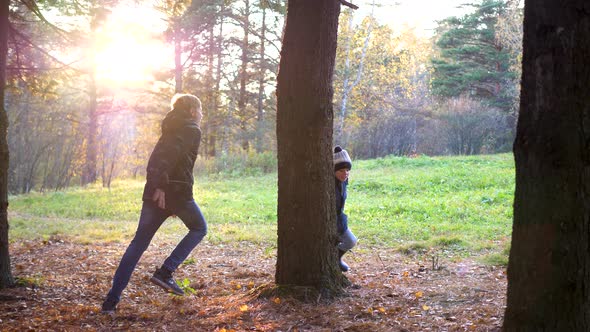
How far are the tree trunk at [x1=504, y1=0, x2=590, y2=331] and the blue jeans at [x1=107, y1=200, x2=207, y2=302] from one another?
10.8 feet

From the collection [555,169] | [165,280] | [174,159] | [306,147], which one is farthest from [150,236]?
[555,169]

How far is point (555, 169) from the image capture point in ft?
8.79

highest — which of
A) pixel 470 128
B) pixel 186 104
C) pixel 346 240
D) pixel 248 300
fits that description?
pixel 470 128

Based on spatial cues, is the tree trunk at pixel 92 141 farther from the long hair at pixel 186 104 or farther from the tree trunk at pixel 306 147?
the tree trunk at pixel 306 147

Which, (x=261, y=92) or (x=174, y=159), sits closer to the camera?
(x=174, y=159)

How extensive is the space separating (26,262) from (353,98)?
79.0 ft

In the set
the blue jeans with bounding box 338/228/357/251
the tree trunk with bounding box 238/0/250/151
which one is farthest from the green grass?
the tree trunk with bounding box 238/0/250/151

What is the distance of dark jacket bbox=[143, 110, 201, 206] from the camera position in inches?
199

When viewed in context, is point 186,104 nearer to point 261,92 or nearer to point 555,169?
point 555,169

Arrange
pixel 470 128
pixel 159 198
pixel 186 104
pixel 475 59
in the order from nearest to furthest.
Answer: pixel 159 198 < pixel 186 104 < pixel 470 128 < pixel 475 59

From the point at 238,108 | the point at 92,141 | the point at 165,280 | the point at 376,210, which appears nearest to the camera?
the point at 165,280

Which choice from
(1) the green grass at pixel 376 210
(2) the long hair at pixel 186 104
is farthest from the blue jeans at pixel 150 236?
(1) the green grass at pixel 376 210

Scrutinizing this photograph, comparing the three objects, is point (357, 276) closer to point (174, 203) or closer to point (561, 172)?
point (174, 203)

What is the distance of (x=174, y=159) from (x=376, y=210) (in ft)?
26.3
